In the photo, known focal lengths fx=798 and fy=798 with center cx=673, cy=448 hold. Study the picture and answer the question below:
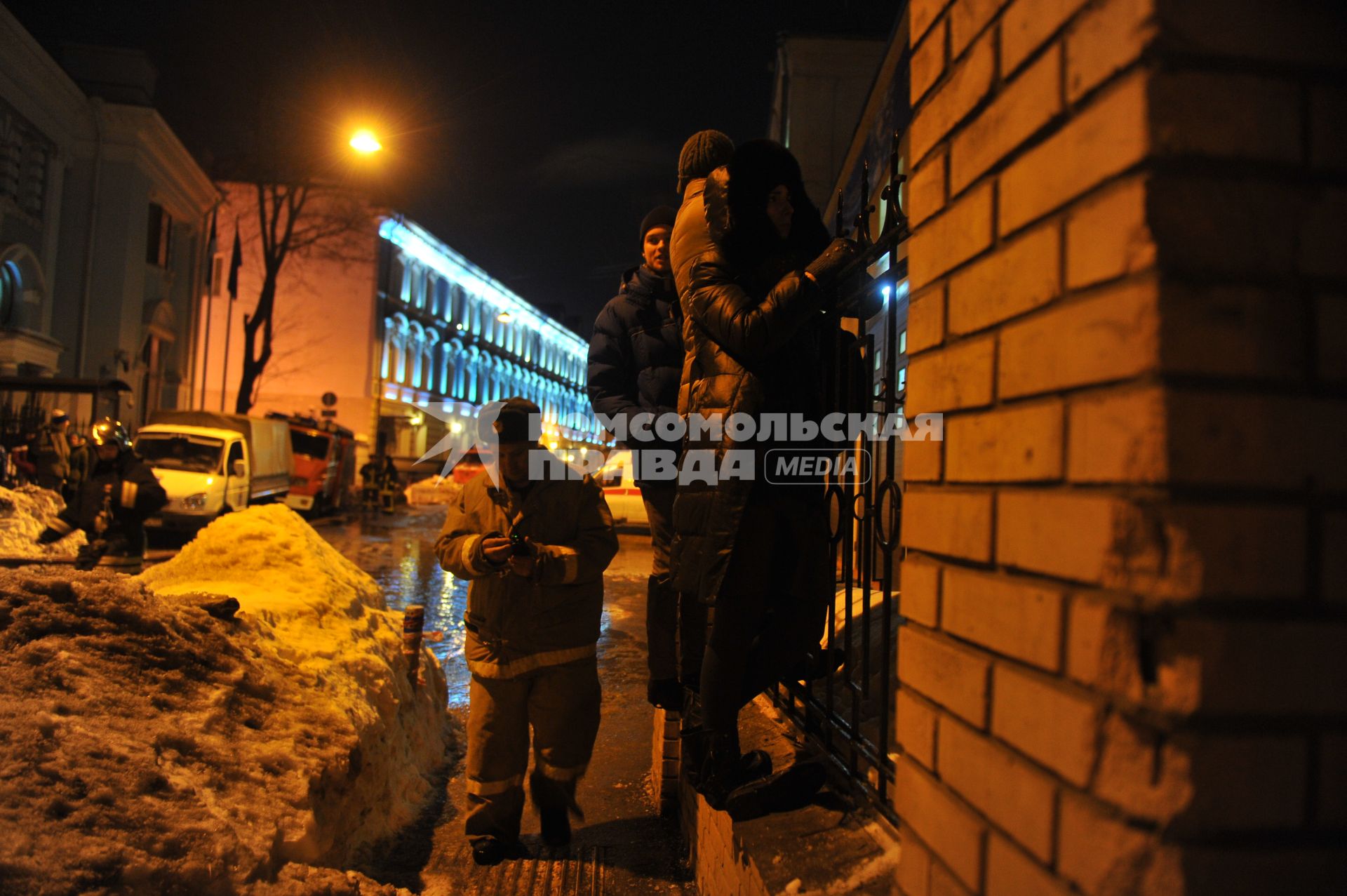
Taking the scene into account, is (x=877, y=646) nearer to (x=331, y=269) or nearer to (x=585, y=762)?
(x=585, y=762)

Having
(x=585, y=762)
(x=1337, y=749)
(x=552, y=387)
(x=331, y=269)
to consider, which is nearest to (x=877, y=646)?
(x=585, y=762)

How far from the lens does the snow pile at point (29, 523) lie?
11211 millimetres

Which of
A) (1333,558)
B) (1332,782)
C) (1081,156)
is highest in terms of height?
(1081,156)

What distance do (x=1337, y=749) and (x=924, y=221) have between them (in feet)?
3.42

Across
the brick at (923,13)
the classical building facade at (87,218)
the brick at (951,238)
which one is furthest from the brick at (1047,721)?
the classical building facade at (87,218)

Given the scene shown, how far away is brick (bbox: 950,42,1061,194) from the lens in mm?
1095

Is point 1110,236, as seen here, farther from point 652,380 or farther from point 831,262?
point 652,380

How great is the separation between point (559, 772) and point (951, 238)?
10.1 ft

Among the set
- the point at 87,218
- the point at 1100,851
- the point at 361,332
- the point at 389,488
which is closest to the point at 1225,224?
the point at 1100,851

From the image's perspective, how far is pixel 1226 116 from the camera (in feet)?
3.01

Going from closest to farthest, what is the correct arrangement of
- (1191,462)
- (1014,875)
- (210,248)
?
(1191,462), (1014,875), (210,248)

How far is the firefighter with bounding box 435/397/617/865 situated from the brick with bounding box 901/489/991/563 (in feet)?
7.72

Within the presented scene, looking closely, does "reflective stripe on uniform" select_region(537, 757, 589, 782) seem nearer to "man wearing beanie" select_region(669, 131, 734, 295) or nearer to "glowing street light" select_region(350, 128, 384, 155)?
"man wearing beanie" select_region(669, 131, 734, 295)

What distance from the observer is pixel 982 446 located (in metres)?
1.26
